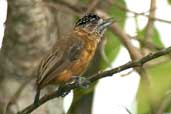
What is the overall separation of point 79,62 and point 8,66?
2.79ft

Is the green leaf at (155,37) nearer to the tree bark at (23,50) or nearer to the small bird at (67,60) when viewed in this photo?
the tree bark at (23,50)

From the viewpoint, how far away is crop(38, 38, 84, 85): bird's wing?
3.36m

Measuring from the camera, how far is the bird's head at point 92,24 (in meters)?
3.86

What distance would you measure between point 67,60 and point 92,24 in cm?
50

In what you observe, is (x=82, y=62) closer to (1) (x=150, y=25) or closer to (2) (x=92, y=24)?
(2) (x=92, y=24)

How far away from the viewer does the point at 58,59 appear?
3486mm

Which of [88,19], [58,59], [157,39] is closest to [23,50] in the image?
[88,19]

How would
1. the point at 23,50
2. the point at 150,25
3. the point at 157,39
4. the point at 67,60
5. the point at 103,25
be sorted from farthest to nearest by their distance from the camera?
the point at 157,39, the point at 150,25, the point at 23,50, the point at 103,25, the point at 67,60

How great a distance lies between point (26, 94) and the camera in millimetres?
4223

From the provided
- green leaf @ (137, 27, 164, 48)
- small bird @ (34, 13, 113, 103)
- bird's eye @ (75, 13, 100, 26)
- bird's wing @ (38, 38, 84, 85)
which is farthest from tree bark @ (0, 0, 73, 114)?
green leaf @ (137, 27, 164, 48)

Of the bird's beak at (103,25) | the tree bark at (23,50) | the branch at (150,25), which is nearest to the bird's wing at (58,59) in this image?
the bird's beak at (103,25)

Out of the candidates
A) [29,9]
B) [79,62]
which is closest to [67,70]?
[79,62]

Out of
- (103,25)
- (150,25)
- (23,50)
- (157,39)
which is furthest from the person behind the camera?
(157,39)

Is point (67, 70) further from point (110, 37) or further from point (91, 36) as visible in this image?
point (110, 37)
